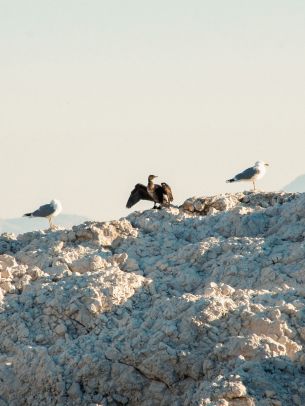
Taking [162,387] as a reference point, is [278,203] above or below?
above

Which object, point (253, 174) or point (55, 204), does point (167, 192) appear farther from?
point (253, 174)

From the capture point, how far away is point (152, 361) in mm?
17766

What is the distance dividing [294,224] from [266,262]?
81.4 inches

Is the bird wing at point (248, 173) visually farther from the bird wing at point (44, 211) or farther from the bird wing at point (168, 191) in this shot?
the bird wing at point (44, 211)

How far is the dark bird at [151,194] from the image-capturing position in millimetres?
28359

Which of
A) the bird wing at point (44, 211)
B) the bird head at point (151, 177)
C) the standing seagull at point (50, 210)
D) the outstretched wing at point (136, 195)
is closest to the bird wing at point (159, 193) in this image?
the outstretched wing at point (136, 195)

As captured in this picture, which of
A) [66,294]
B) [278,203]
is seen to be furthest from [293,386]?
[278,203]

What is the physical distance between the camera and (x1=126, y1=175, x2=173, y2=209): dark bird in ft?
93.0

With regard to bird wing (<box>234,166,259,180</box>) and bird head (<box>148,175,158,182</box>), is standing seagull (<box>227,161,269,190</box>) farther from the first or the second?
bird head (<box>148,175,158,182</box>)

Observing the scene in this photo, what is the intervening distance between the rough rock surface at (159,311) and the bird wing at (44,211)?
478 centimetres

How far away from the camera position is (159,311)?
62.2 feet

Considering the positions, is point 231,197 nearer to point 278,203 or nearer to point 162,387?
point 278,203

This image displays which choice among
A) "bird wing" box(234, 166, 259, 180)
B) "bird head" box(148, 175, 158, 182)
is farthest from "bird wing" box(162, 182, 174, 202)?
"bird wing" box(234, 166, 259, 180)

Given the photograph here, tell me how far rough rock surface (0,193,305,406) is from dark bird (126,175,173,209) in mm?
2794
